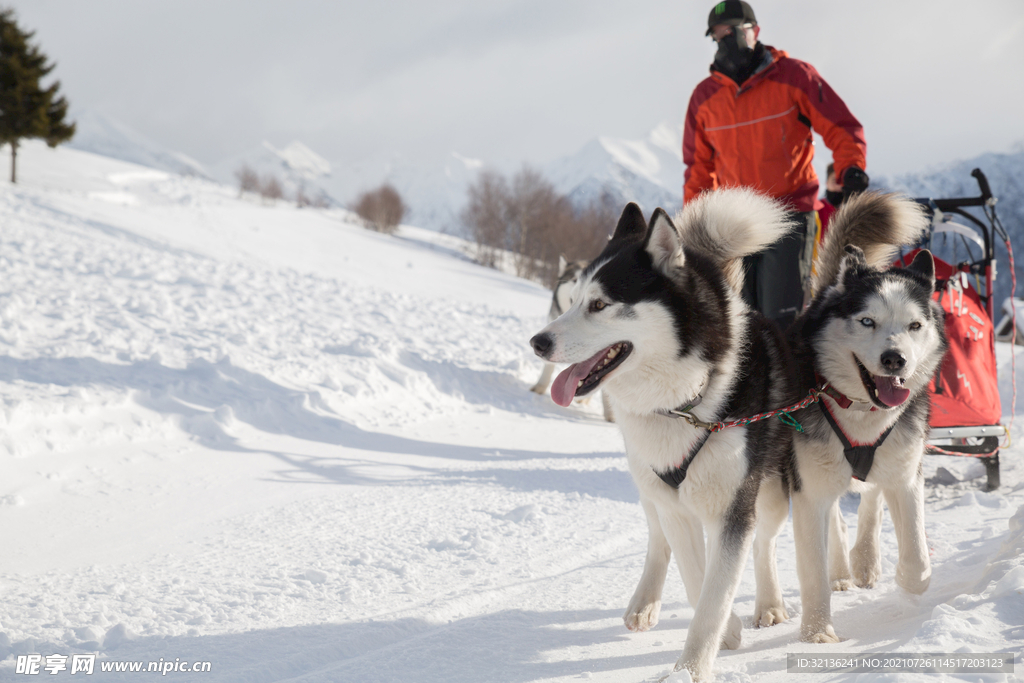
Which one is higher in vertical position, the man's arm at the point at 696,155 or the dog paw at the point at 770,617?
the man's arm at the point at 696,155

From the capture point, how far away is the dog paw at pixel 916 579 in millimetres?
2285

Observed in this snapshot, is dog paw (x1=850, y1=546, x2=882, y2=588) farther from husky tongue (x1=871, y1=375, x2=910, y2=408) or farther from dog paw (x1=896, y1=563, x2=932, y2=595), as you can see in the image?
husky tongue (x1=871, y1=375, x2=910, y2=408)

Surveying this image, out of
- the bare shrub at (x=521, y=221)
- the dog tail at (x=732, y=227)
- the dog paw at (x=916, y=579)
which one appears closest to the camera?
the dog tail at (x=732, y=227)

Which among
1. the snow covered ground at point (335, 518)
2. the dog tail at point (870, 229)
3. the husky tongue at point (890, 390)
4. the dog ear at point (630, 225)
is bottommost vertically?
the snow covered ground at point (335, 518)

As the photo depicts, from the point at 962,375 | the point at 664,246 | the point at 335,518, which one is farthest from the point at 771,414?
the point at 335,518

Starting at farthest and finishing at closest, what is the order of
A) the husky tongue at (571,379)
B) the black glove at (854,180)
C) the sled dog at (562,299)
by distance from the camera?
the sled dog at (562,299) → the black glove at (854,180) → the husky tongue at (571,379)

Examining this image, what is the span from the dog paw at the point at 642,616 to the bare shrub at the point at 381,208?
3054 centimetres

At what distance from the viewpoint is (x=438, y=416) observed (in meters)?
5.43

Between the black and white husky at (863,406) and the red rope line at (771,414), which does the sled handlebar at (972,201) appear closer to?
the black and white husky at (863,406)

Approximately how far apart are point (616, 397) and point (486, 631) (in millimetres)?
907

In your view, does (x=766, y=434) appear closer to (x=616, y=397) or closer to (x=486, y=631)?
(x=616, y=397)

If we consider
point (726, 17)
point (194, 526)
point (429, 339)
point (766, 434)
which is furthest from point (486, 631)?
point (429, 339)

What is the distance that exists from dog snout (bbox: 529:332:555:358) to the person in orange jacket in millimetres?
1798

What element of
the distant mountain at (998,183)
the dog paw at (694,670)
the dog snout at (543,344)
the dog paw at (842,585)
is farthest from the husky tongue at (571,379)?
the distant mountain at (998,183)
